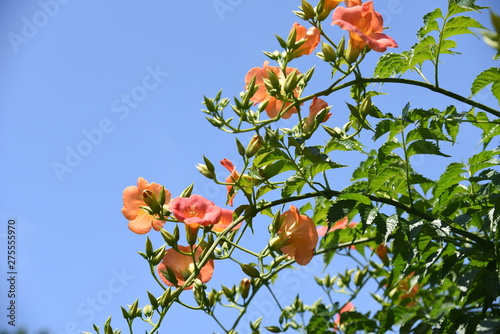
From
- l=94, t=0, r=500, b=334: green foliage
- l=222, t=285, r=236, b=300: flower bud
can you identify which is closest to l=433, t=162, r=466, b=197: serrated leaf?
l=94, t=0, r=500, b=334: green foliage

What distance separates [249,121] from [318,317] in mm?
1431

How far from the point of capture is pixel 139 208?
6.56 feet

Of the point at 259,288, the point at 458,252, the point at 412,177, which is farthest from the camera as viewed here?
the point at 259,288

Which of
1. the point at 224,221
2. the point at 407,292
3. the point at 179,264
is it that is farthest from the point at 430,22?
the point at 407,292

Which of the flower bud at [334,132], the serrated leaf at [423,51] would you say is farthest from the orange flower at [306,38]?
the serrated leaf at [423,51]

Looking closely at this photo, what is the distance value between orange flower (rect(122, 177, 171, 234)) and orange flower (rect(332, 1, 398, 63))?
2.88ft

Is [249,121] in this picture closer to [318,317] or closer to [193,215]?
[193,215]

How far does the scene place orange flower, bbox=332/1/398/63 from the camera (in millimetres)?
1826

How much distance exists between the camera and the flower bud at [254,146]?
1.81 m

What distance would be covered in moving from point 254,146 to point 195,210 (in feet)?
1.02

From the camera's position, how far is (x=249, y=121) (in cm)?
181

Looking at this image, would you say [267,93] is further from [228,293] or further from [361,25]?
[228,293]

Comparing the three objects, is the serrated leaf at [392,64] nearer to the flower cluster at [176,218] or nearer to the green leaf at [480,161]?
the green leaf at [480,161]

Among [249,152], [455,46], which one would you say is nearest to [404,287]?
[455,46]
